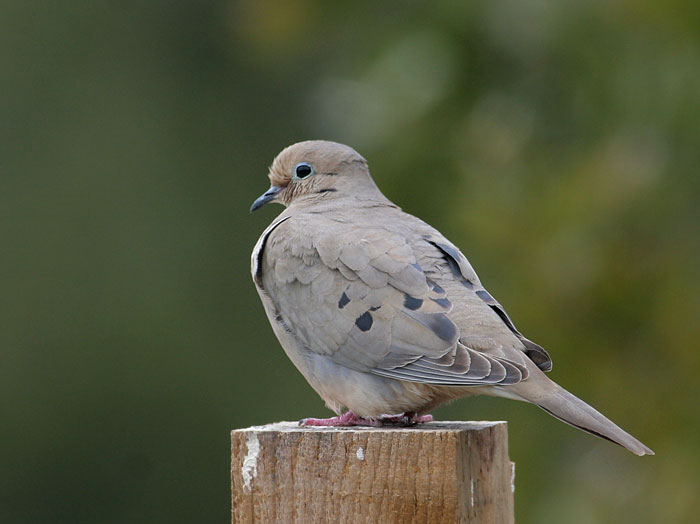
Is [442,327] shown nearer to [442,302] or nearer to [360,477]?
[442,302]

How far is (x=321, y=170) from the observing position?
4895 millimetres

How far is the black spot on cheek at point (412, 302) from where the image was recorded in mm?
3947

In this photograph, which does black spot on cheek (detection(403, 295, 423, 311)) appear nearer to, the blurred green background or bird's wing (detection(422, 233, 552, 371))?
bird's wing (detection(422, 233, 552, 371))

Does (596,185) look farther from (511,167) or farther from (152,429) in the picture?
(152,429)

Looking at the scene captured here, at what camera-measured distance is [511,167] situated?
5492 mm

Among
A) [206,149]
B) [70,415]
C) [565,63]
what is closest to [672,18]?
[565,63]

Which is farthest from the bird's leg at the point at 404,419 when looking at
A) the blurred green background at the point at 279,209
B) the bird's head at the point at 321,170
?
the blurred green background at the point at 279,209

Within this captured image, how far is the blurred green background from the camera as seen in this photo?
202 inches

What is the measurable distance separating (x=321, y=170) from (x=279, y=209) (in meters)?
5.65

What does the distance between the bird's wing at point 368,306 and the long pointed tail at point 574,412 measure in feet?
0.17

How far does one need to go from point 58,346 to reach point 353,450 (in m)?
9.84

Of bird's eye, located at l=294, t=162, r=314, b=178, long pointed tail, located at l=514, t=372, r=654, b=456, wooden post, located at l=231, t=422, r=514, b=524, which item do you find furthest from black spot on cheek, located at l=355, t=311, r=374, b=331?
bird's eye, located at l=294, t=162, r=314, b=178

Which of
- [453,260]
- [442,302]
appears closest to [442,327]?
[442,302]

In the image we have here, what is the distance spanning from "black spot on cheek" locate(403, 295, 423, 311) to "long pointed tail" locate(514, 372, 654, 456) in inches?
16.8
